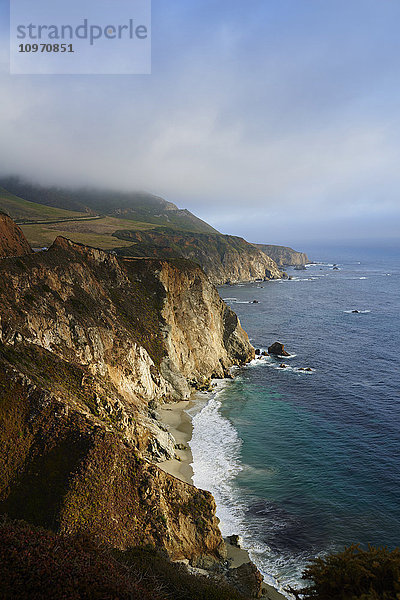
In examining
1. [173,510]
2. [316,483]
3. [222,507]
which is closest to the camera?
[173,510]

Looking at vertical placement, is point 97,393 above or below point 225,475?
above

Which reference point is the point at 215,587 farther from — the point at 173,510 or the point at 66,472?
the point at 66,472

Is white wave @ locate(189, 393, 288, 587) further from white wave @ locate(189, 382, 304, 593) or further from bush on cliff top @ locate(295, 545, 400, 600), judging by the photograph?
bush on cliff top @ locate(295, 545, 400, 600)

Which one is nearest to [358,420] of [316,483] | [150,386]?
[316,483]

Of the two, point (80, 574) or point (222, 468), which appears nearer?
point (80, 574)

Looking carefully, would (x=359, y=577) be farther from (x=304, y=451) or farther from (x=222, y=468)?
(x=304, y=451)

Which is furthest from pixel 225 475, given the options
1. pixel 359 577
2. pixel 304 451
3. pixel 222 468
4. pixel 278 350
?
pixel 278 350

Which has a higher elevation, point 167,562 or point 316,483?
point 167,562

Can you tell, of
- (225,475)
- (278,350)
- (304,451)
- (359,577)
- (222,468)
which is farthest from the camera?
(278,350)
